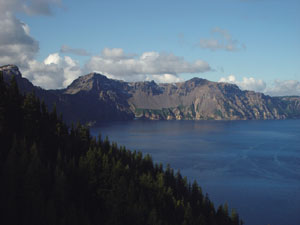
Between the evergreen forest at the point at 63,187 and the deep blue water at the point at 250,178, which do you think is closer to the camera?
the evergreen forest at the point at 63,187

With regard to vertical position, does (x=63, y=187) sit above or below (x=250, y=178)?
above

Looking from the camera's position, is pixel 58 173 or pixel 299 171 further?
pixel 299 171

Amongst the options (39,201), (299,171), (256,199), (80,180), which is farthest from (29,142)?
(299,171)

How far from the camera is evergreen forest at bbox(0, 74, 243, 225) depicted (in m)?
42.8

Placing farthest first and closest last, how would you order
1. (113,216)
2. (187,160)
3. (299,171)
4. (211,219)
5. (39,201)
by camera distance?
(187,160), (299,171), (211,219), (113,216), (39,201)

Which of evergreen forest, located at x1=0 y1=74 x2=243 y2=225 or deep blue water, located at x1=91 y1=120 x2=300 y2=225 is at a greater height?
evergreen forest, located at x1=0 y1=74 x2=243 y2=225

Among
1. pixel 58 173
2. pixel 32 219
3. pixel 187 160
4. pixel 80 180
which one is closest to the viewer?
pixel 32 219

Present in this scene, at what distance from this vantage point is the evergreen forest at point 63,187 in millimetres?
42756

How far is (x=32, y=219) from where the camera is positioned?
1563 inches

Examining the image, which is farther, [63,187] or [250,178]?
[250,178]

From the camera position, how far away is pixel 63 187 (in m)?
49.2

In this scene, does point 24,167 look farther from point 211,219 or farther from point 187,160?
point 187,160

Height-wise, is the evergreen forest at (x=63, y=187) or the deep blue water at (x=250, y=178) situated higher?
the evergreen forest at (x=63, y=187)

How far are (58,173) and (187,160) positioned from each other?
120 metres
